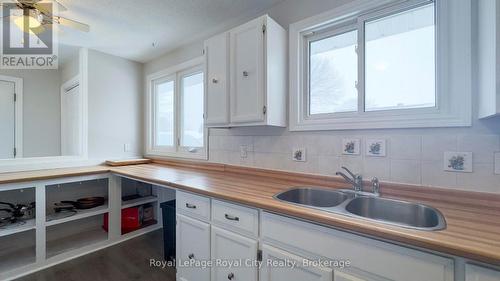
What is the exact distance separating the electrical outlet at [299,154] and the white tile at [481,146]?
920mm

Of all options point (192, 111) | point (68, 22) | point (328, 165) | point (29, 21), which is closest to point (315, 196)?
point (328, 165)

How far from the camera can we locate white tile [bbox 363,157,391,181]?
1.42 meters

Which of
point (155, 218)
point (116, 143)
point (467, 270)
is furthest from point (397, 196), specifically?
point (116, 143)

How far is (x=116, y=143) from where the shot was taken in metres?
3.12

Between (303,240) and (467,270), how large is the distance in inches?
23.0

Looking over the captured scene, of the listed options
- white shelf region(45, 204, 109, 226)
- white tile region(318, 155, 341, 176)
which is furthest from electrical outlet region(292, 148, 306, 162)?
white shelf region(45, 204, 109, 226)

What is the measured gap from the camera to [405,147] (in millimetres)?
1359

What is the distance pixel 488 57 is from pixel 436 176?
2.09 feet

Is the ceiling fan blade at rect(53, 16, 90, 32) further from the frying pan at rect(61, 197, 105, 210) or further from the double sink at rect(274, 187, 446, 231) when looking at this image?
the double sink at rect(274, 187, 446, 231)

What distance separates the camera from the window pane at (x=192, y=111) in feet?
8.88

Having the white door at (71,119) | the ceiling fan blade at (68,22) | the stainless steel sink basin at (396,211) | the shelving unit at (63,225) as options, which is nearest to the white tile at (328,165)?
the stainless steel sink basin at (396,211)

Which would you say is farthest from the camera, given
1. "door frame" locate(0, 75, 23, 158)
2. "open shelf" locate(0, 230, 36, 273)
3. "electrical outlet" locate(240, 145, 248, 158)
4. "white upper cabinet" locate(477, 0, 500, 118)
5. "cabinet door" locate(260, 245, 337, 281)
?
"door frame" locate(0, 75, 23, 158)

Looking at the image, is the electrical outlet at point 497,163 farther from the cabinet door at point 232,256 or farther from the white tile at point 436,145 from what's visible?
the cabinet door at point 232,256

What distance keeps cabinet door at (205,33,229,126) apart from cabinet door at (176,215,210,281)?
86 cm
